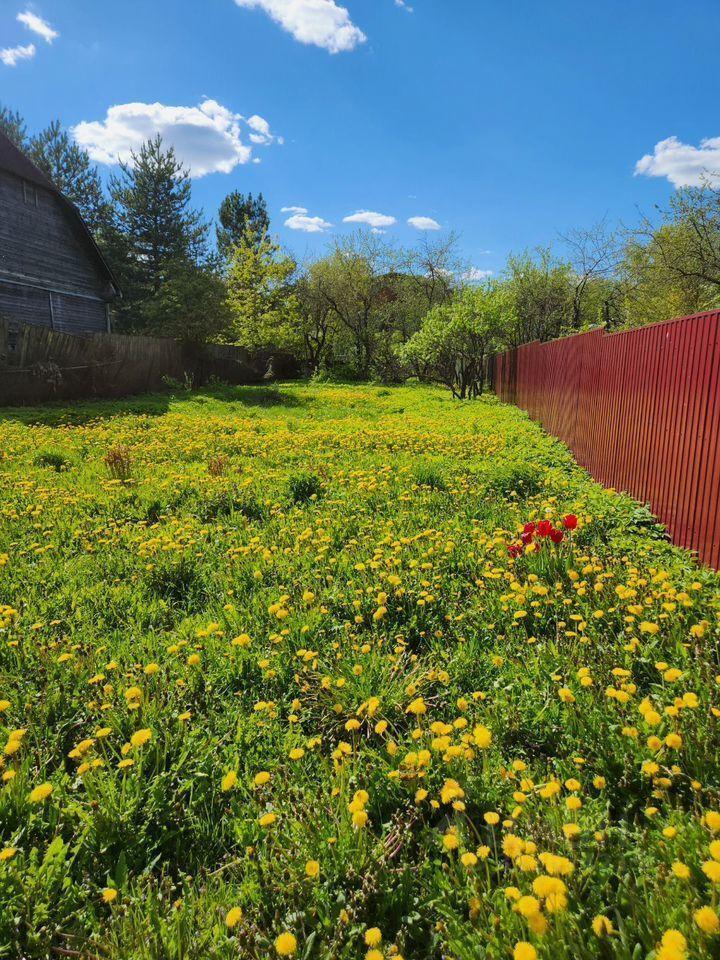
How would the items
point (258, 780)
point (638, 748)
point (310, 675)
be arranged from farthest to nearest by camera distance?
1. point (310, 675)
2. point (638, 748)
3. point (258, 780)

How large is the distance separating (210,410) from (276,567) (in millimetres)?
10817

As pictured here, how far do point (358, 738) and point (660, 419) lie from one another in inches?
161

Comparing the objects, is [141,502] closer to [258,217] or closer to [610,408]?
[610,408]

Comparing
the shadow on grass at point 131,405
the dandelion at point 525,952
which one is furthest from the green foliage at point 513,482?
the shadow on grass at point 131,405

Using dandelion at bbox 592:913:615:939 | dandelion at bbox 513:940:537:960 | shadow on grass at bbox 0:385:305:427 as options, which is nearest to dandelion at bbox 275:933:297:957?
dandelion at bbox 513:940:537:960

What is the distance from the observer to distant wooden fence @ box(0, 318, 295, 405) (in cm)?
1270

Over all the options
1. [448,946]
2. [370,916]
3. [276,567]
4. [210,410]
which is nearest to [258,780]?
[370,916]

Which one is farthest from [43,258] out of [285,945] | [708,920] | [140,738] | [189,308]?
[708,920]

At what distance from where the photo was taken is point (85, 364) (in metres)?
14.4

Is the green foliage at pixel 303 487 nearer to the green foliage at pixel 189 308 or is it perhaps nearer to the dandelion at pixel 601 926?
the dandelion at pixel 601 926

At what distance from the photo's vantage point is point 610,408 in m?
6.31

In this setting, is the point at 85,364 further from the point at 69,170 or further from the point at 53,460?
the point at 69,170

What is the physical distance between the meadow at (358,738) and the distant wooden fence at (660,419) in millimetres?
380

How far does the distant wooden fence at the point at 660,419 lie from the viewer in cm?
388
